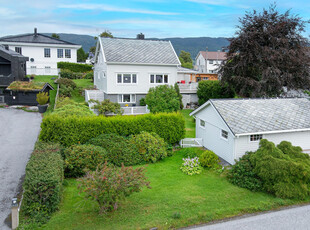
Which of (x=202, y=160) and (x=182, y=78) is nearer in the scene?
(x=202, y=160)

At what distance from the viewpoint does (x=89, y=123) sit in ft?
58.5

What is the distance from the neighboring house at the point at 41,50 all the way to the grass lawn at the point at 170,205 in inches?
1459

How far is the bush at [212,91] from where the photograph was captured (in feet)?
106

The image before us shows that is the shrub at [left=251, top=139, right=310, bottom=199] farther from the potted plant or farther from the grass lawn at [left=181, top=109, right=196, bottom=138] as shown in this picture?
the potted plant

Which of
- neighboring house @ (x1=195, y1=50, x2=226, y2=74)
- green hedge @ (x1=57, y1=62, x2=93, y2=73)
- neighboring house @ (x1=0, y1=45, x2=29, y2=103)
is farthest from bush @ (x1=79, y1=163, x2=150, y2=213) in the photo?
neighboring house @ (x1=195, y1=50, x2=226, y2=74)

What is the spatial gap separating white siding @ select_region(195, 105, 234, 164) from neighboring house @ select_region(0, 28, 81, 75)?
33016 mm

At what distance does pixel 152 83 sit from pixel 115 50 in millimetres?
5543

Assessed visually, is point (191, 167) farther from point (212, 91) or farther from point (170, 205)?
point (212, 91)

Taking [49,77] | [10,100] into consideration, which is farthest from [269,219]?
[49,77]

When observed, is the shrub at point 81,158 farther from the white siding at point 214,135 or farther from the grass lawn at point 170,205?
the white siding at point 214,135

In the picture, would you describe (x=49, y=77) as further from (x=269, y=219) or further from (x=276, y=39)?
(x=269, y=219)

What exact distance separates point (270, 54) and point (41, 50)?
37.3 m

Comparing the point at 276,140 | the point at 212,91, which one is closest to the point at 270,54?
the point at 212,91

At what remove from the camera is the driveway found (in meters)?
12.7
